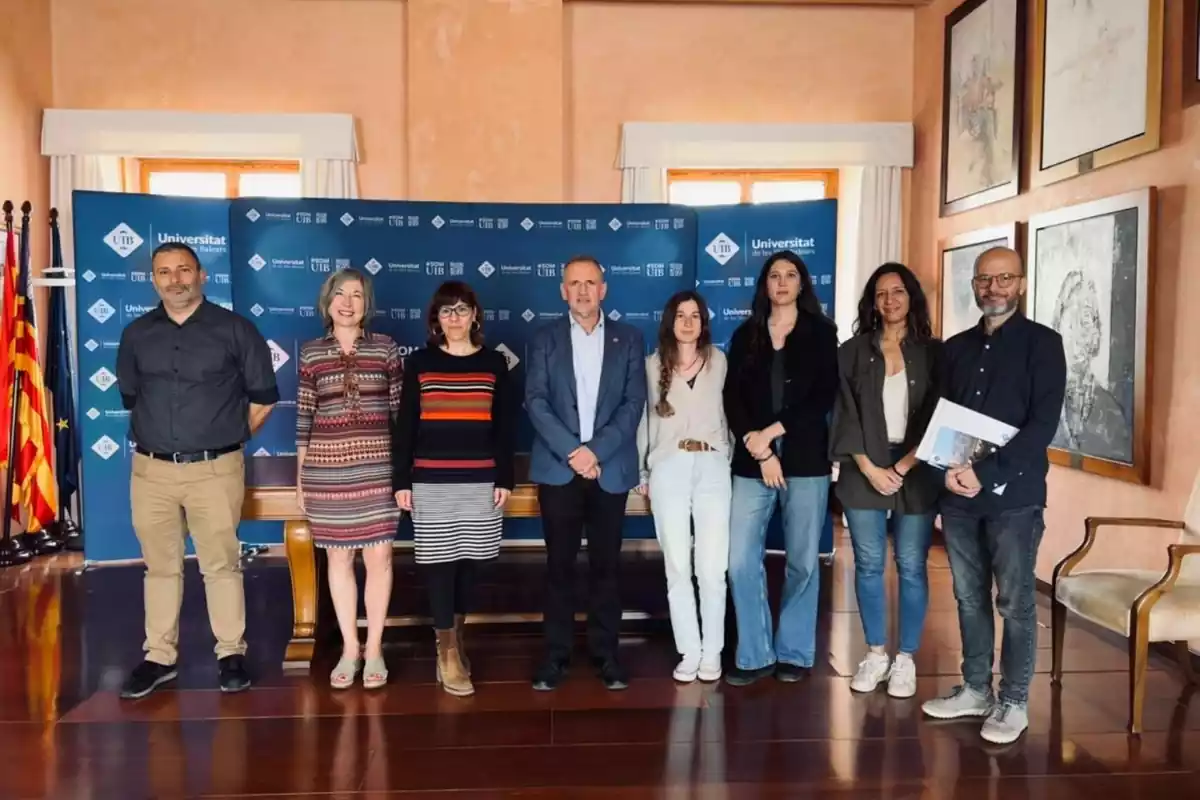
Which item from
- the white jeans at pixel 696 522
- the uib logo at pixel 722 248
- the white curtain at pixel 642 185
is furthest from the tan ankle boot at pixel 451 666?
the white curtain at pixel 642 185

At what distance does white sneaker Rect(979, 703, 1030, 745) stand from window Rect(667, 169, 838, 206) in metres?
4.70

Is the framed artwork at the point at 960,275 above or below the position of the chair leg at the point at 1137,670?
above

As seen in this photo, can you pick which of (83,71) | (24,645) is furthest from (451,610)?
(83,71)

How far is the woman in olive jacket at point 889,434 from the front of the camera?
3.13 meters

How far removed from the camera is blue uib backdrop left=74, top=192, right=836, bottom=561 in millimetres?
4891

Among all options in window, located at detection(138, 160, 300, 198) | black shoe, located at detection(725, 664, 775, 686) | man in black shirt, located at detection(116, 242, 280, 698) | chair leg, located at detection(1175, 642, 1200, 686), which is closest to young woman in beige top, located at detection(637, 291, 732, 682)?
black shoe, located at detection(725, 664, 775, 686)

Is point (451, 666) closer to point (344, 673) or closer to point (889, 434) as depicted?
point (344, 673)

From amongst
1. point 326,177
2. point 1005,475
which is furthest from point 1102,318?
point 326,177

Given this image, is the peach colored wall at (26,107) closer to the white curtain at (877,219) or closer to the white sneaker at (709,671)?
Result: the white sneaker at (709,671)

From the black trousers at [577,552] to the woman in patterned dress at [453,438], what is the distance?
22 centimetres

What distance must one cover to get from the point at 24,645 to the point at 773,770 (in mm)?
3412

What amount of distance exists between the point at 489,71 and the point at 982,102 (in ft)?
11.3

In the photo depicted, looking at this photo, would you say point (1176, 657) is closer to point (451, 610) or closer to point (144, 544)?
point (451, 610)

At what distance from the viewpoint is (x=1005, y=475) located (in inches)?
111
